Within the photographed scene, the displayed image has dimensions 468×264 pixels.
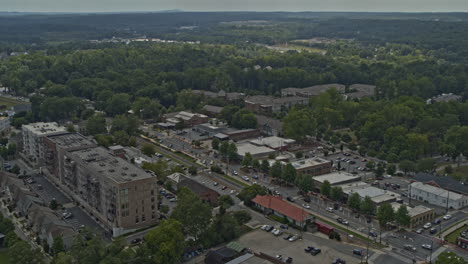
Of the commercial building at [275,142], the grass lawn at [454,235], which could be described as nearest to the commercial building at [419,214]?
the grass lawn at [454,235]

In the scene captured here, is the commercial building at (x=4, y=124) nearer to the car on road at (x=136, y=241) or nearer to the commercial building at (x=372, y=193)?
the car on road at (x=136, y=241)

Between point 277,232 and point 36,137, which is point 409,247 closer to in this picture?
point 277,232

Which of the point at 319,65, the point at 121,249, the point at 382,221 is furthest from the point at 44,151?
the point at 319,65

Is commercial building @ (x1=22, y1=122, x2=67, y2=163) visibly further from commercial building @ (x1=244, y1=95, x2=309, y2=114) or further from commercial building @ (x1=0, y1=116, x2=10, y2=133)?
commercial building @ (x1=244, y1=95, x2=309, y2=114)

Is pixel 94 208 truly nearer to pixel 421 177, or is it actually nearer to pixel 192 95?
pixel 421 177

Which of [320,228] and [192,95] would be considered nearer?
[320,228]

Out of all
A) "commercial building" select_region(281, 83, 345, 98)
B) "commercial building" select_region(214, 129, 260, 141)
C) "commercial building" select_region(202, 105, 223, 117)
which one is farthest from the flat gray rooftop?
"commercial building" select_region(281, 83, 345, 98)
